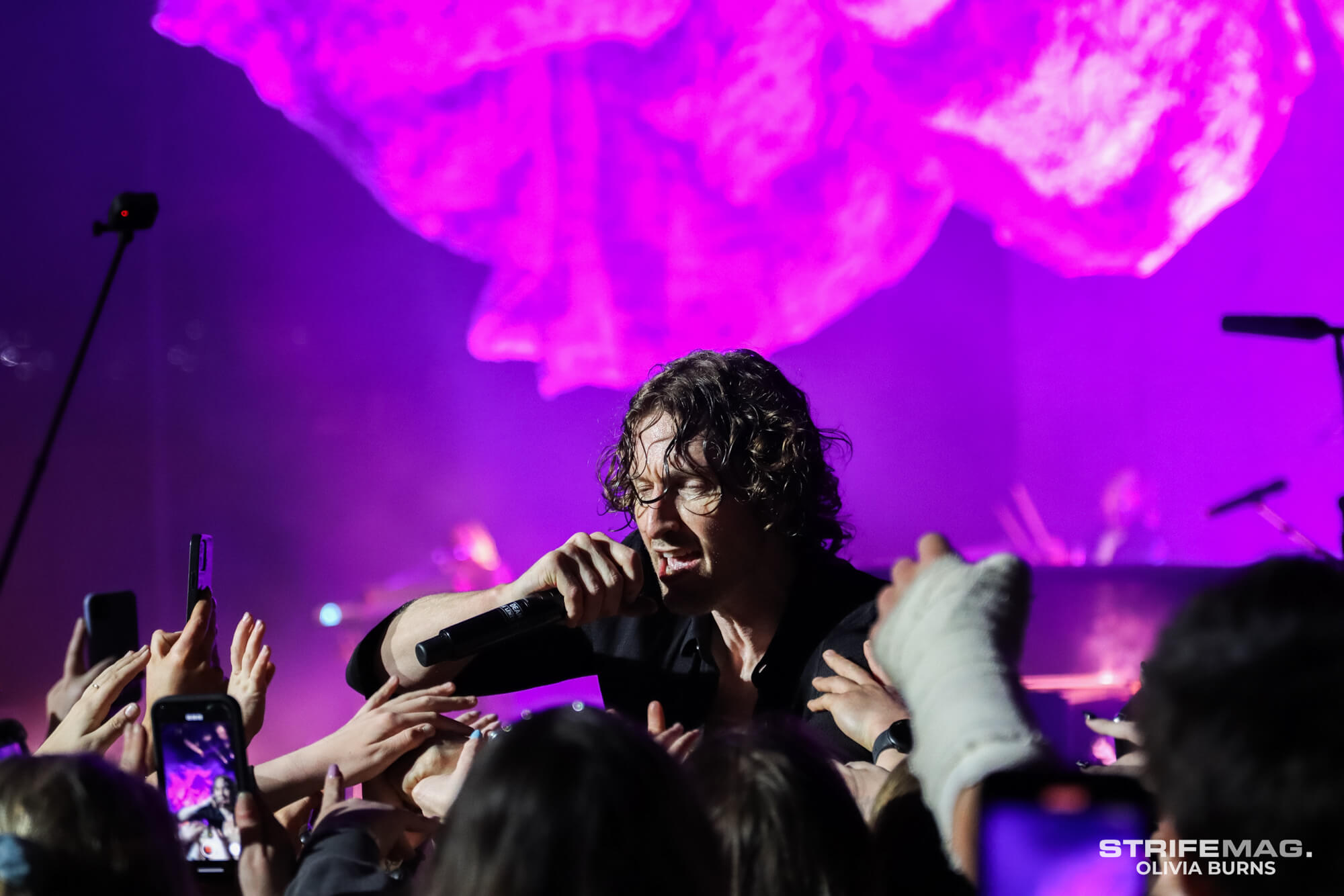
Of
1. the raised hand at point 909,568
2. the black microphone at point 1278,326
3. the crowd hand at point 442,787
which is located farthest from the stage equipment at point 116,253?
the black microphone at point 1278,326

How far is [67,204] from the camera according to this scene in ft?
10.5

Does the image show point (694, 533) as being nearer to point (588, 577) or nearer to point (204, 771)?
point (588, 577)

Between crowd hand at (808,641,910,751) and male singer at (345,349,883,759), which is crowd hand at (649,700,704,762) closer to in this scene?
crowd hand at (808,641,910,751)

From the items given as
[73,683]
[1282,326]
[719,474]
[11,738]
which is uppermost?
[1282,326]

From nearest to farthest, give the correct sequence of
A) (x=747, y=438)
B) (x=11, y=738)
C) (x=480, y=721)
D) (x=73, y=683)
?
(x=11, y=738) < (x=480, y=721) < (x=747, y=438) < (x=73, y=683)

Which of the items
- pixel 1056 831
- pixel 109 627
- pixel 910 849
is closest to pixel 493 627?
pixel 910 849

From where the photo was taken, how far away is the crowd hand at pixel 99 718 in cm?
128

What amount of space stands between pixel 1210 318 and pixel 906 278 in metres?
0.82

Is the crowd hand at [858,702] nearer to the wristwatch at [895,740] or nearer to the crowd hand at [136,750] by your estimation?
the wristwatch at [895,740]

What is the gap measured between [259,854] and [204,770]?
165 millimetres

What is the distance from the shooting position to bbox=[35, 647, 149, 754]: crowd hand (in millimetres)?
1284

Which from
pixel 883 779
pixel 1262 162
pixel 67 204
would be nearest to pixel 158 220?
pixel 67 204

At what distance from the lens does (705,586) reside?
159 cm

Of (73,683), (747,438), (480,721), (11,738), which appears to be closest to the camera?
(11,738)
